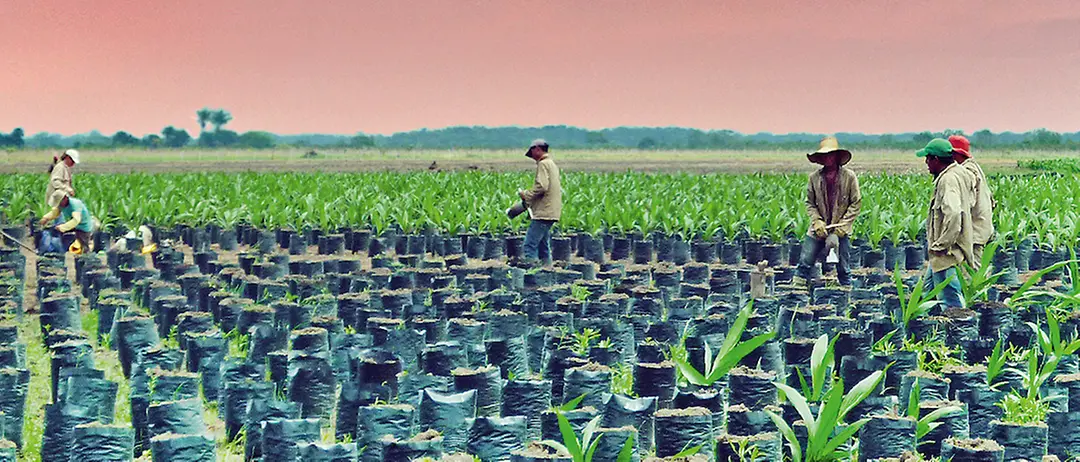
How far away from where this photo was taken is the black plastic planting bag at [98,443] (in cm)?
515

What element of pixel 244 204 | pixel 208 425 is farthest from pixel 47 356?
pixel 244 204

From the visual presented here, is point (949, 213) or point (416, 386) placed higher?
point (949, 213)

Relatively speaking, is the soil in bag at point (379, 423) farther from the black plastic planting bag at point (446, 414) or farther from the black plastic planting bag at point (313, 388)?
the black plastic planting bag at point (313, 388)

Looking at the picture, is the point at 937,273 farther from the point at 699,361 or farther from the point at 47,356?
the point at 47,356

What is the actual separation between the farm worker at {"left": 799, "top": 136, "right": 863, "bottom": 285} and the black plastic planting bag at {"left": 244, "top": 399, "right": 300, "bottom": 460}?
16.6 feet

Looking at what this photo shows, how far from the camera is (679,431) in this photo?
5316mm

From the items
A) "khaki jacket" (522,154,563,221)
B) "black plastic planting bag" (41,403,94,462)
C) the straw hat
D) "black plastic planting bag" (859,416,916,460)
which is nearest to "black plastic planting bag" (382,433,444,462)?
"black plastic planting bag" (41,403,94,462)

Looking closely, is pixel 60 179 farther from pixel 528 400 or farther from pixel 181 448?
pixel 181 448

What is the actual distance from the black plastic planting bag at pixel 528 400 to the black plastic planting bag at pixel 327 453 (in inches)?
42.8

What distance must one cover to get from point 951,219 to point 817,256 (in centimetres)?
268

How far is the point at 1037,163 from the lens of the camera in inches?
1646

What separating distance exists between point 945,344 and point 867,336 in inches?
27.7

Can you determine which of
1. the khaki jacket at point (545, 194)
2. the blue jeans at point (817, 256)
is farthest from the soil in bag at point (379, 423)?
the khaki jacket at point (545, 194)

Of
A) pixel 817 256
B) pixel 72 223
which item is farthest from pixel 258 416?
pixel 72 223
